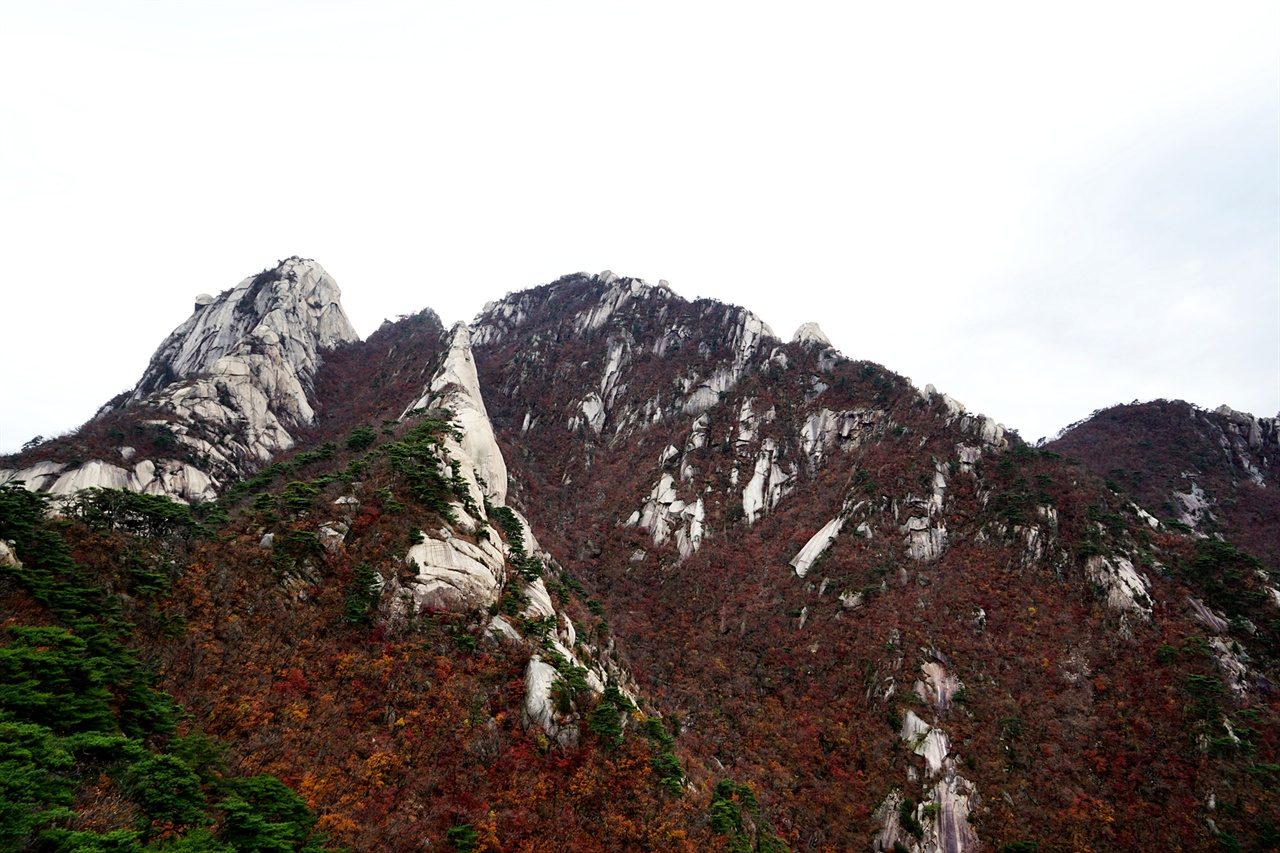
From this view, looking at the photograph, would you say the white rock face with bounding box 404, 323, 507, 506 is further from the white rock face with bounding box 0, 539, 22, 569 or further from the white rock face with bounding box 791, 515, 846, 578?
the white rock face with bounding box 791, 515, 846, 578

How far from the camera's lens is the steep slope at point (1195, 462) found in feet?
177

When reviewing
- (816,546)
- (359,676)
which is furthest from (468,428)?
(816,546)

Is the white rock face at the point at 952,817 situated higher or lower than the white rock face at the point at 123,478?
lower

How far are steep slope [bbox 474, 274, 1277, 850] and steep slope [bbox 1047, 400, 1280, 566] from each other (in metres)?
28.8

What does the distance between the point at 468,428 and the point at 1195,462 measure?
315ft

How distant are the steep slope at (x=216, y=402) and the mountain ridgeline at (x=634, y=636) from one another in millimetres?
511

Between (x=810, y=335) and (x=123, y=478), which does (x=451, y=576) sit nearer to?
(x=123, y=478)

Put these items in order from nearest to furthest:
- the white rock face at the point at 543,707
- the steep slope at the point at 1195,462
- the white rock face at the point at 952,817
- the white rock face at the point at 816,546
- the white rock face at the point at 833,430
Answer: the white rock face at the point at 543,707
the white rock face at the point at 952,817
the white rock face at the point at 816,546
the steep slope at the point at 1195,462
the white rock face at the point at 833,430

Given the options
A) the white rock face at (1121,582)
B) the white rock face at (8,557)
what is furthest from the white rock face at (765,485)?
the white rock face at (8,557)

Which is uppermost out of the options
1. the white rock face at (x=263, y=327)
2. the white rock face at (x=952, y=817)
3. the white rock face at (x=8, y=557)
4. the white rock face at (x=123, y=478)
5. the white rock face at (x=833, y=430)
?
the white rock face at (x=263, y=327)

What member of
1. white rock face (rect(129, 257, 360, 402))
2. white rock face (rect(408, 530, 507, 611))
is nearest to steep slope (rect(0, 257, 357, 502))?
white rock face (rect(129, 257, 360, 402))

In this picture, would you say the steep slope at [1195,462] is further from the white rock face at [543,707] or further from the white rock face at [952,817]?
the white rock face at [543,707]

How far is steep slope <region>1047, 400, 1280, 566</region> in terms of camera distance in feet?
177

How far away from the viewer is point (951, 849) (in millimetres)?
22812
